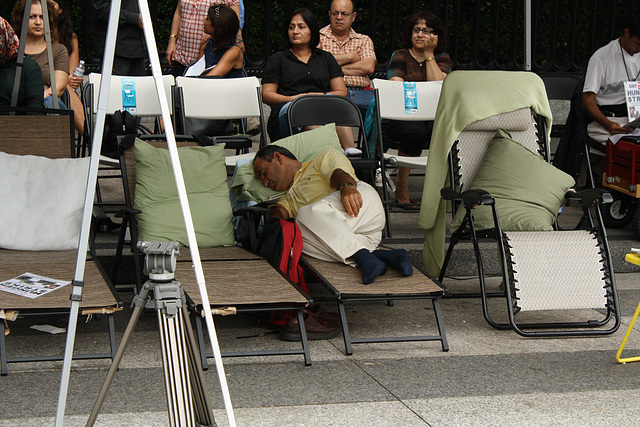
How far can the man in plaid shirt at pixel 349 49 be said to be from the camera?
329 inches

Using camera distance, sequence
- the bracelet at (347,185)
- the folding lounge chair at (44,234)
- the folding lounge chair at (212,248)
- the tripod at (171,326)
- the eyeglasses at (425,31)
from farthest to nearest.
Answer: the eyeglasses at (425,31), the bracelet at (347,185), the folding lounge chair at (212,248), the folding lounge chair at (44,234), the tripod at (171,326)

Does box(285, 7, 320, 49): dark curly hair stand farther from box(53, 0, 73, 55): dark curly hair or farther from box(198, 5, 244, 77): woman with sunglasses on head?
box(53, 0, 73, 55): dark curly hair

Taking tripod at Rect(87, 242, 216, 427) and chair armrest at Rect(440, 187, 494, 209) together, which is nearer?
tripod at Rect(87, 242, 216, 427)

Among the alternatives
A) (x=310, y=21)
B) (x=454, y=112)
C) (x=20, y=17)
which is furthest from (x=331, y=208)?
(x=20, y=17)

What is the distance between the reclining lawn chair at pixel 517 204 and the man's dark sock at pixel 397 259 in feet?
1.65

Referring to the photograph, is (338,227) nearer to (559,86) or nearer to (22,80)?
(22,80)

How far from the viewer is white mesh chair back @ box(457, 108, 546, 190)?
20.1ft

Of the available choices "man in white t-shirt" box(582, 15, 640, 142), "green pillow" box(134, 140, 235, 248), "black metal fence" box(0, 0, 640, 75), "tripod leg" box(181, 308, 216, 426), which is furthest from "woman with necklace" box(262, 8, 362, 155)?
"tripod leg" box(181, 308, 216, 426)

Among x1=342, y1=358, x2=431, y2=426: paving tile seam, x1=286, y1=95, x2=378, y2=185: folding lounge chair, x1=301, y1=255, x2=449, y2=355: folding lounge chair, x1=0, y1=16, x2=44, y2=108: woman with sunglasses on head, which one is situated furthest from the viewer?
x1=286, y1=95, x2=378, y2=185: folding lounge chair

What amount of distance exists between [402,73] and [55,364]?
188 inches

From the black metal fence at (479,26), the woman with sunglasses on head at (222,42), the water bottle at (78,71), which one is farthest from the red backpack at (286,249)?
the black metal fence at (479,26)

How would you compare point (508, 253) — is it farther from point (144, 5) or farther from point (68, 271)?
point (144, 5)

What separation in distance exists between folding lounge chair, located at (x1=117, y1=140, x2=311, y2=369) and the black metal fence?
5181mm

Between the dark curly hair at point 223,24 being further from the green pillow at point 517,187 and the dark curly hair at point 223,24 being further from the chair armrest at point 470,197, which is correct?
the chair armrest at point 470,197
